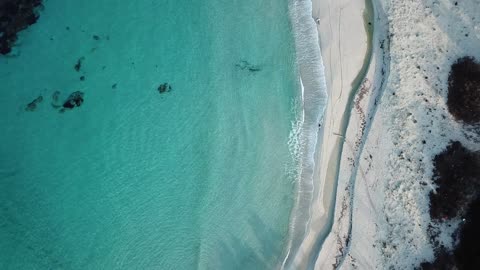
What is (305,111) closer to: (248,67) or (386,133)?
→ (248,67)

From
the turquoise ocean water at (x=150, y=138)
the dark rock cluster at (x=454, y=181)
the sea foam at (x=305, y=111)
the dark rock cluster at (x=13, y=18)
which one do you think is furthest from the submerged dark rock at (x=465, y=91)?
the dark rock cluster at (x=13, y=18)

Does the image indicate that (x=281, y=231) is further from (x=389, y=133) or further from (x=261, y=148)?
(x=389, y=133)

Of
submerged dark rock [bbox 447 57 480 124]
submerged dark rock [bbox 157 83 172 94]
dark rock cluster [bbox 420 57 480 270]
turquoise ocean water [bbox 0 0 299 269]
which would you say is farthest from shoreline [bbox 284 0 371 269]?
submerged dark rock [bbox 157 83 172 94]

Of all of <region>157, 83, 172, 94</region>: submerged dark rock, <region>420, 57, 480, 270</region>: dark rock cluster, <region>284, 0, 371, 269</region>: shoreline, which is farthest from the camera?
<region>157, 83, 172, 94</region>: submerged dark rock

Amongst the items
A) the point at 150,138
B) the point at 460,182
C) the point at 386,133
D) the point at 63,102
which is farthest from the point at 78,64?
the point at 460,182

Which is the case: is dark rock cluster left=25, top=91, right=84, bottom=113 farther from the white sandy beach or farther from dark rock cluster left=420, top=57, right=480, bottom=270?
dark rock cluster left=420, top=57, right=480, bottom=270

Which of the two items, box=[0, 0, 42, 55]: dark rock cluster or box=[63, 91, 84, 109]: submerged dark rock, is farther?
box=[63, 91, 84, 109]: submerged dark rock
